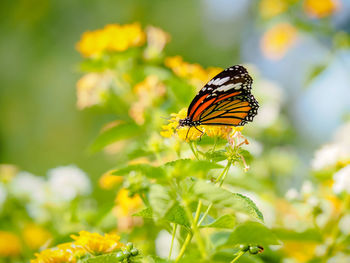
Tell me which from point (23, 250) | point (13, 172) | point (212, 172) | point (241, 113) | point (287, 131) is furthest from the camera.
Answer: point (287, 131)

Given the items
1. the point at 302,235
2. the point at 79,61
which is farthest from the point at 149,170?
the point at 79,61

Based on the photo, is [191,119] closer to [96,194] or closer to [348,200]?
[348,200]

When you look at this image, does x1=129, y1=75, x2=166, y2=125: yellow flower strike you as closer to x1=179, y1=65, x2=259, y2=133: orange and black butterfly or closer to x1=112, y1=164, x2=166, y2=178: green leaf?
x1=179, y1=65, x2=259, y2=133: orange and black butterfly

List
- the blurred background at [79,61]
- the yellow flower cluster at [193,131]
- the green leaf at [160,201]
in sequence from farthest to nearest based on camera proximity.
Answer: the blurred background at [79,61], the yellow flower cluster at [193,131], the green leaf at [160,201]

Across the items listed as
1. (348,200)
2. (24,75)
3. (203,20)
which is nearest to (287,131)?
(348,200)

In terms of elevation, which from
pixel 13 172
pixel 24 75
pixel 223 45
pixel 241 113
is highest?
pixel 223 45

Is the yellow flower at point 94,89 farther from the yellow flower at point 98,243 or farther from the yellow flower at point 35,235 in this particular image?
the yellow flower at point 98,243

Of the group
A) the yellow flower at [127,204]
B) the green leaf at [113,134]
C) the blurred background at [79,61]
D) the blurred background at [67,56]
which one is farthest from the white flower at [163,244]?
the blurred background at [67,56]
